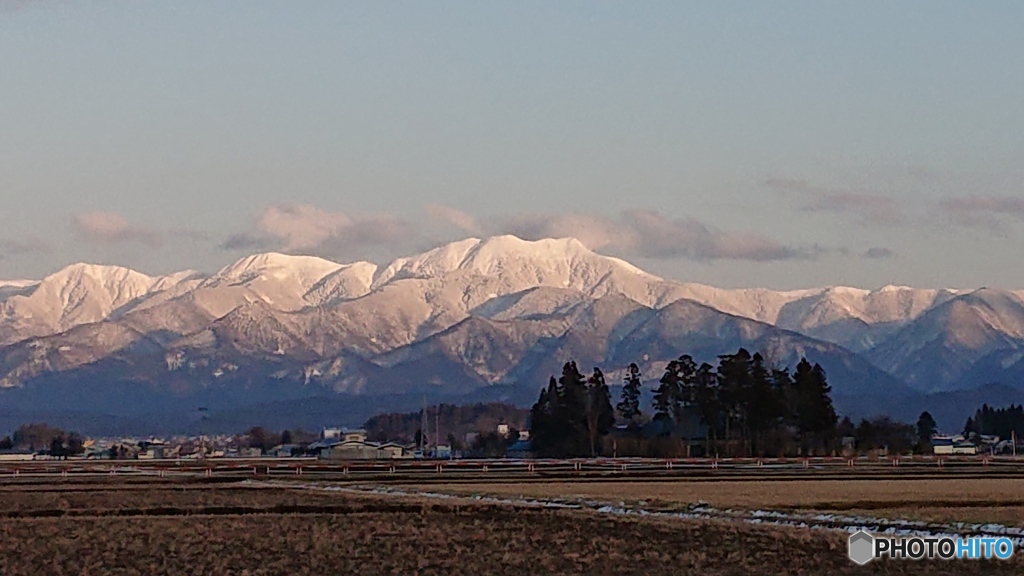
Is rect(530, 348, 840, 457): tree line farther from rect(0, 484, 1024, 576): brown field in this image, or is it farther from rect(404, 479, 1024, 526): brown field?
rect(0, 484, 1024, 576): brown field

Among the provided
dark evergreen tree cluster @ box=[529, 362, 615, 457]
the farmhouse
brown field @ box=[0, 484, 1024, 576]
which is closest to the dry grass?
brown field @ box=[0, 484, 1024, 576]

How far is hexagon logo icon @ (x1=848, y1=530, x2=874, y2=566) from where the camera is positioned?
109 feet

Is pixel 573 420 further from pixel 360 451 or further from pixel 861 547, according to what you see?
pixel 861 547

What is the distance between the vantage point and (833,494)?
60.3 metres

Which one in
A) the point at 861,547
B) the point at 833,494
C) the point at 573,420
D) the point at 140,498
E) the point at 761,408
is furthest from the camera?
the point at 573,420

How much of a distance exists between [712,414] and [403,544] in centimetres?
10707

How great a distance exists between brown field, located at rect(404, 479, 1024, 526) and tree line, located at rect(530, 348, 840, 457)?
63103 millimetres

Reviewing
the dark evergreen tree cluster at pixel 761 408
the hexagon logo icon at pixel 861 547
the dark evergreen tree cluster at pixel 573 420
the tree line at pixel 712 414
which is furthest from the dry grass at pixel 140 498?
the dark evergreen tree cluster at pixel 573 420

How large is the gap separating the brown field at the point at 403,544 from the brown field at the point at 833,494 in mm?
6521

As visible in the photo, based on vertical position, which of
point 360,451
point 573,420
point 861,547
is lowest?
point 861,547

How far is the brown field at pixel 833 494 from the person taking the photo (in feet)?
159

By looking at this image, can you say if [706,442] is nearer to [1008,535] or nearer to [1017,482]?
[1017,482]

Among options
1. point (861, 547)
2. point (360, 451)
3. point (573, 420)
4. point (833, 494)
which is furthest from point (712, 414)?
point (861, 547)

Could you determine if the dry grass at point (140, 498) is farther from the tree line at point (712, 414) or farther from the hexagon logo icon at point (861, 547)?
the tree line at point (712, 414)
